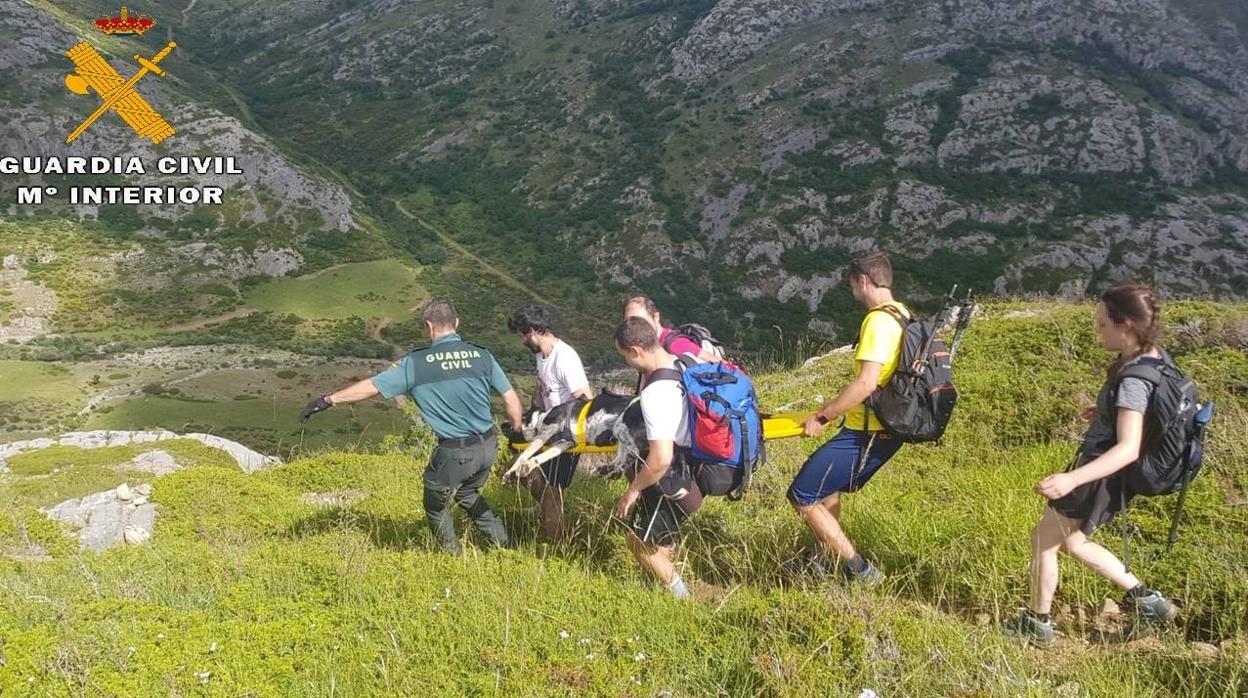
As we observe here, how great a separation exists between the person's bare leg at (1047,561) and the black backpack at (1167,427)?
47 cm

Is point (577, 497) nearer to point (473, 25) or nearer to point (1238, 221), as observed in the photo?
point (1238, 221)

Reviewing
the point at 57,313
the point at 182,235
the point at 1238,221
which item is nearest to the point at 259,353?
the point at 57,313

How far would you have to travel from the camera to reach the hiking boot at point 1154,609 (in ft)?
11.7

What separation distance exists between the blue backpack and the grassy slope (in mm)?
745

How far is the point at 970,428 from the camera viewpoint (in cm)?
769

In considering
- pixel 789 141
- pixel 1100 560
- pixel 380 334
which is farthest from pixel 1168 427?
pixel 789 141

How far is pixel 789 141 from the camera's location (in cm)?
11694

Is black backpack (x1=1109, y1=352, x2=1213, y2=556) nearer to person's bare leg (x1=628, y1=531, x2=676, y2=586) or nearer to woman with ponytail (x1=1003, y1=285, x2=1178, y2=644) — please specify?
woman with ponytail (x1=1003, y1=285, x2=1178, y2=644)

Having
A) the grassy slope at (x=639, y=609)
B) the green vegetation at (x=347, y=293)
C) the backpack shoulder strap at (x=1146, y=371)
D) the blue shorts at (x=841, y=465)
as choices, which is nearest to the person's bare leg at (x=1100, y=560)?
the grassy slope at (x=639, y=609)

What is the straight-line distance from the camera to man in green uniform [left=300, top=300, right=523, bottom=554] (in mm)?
5391

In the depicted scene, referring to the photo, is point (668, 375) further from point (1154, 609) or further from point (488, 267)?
point (488, 267)

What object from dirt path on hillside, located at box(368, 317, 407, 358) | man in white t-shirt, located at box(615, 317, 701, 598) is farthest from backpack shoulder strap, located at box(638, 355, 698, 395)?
dirt path on hillside, located at box(368, 317, 407, 358)

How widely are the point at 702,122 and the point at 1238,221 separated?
88299mm

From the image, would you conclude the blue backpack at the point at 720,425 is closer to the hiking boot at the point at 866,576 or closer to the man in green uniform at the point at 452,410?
the hiking boot at the point at 866,576
